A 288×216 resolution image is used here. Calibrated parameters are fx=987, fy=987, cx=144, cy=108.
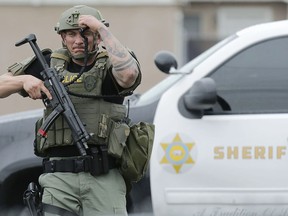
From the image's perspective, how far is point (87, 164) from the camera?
15.3ft

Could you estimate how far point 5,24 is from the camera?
14508 millimetres

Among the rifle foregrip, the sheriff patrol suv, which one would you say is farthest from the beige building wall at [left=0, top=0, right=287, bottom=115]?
the rifle foregrip

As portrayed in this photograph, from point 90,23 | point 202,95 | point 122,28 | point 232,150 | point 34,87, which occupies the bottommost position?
point 122,28

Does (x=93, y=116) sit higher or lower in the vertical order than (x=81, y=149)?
higher

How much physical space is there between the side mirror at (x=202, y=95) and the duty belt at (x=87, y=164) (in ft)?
4.17

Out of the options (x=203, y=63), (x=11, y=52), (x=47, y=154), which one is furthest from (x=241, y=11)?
(x=47, y=154)

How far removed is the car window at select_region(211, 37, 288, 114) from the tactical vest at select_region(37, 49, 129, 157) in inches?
58.6

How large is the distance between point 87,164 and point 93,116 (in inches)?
9.1

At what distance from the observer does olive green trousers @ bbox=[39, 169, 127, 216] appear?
4.66 metres

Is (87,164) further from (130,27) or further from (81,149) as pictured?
(130,27)

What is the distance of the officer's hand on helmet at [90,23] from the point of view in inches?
179

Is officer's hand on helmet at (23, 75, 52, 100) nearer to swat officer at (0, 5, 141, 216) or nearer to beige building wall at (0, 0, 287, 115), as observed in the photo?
swat officer at (0, 5, 141, 216)

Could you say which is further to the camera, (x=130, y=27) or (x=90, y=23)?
(x=130, y=27)

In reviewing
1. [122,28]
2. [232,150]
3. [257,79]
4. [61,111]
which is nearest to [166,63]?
[257,79]
